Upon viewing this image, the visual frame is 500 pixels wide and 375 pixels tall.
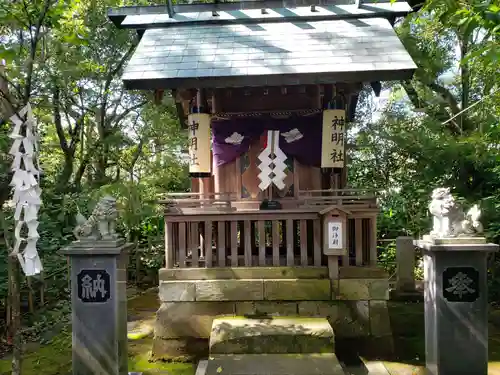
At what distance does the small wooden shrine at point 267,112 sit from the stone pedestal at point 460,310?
169 cm

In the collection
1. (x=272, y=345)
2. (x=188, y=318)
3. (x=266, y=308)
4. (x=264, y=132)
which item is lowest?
(x=272, y=345)

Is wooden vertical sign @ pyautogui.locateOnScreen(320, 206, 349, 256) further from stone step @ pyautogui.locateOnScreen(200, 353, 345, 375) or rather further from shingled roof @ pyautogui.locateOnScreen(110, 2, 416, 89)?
shingled roof @ pyautogui.locateOnScreen(110, 2, 416, 89)

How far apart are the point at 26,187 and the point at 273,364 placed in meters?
3.77

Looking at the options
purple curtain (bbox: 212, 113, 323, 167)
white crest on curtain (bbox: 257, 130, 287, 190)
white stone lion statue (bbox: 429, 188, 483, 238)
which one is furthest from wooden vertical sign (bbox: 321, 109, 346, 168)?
white stone lion statue (bbox: 429, 188, 483, 238)

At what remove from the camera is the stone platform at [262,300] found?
Answer: 664 centimetres

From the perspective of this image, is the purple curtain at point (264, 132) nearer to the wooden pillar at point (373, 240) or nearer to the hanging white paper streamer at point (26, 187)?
the wooden pillar at point (373, 240)

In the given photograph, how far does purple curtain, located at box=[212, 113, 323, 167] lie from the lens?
7.61m

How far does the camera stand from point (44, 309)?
838 cm

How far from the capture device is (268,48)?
736 centimetres

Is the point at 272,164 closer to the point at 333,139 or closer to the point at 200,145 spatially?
the point at 333,139

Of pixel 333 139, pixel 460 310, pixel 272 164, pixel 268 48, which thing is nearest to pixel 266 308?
pixel 272 164

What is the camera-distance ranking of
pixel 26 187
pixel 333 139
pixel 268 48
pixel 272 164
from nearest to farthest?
pixel 26 187 → pixel 333 139 → pixel 272 164 → pixel 268 48

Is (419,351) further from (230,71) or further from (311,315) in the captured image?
(230,71)

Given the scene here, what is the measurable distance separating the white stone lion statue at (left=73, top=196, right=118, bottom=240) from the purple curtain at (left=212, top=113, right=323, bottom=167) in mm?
2992
